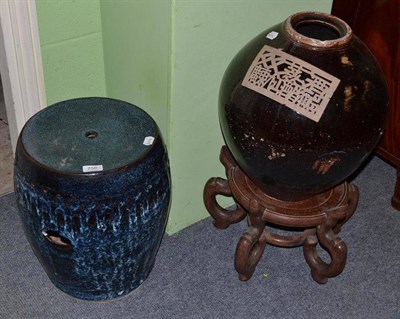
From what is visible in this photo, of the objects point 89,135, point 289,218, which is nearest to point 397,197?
point 289,218

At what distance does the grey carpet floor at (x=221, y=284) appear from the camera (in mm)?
1652

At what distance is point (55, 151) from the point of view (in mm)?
1411

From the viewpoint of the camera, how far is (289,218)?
1.57m

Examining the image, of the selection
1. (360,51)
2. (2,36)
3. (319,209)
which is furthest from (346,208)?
(2,36)

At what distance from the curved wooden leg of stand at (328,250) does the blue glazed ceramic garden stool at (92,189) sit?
Result: 0.42 m

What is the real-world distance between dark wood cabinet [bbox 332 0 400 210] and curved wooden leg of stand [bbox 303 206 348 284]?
1.46 ft

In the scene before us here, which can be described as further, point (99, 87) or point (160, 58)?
point (99, 87)

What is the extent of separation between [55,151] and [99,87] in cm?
54

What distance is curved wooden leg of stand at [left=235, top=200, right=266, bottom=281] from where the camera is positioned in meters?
1.61

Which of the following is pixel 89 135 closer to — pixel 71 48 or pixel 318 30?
pixel 71 48

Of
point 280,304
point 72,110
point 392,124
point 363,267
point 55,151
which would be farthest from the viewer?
point 392,124

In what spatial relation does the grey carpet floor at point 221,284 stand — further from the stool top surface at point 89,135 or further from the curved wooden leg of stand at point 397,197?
the stool top surface at point 89,135

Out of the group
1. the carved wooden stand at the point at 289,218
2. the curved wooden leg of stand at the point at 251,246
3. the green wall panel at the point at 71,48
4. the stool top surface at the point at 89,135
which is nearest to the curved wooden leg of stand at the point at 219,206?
the carved wooden stand at the point at 289,218

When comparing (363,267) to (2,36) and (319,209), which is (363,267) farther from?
(2,36)
